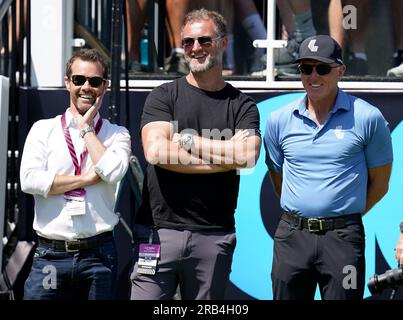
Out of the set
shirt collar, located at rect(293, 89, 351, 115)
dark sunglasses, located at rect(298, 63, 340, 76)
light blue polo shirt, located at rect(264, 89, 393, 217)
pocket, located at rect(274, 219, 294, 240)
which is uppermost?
dark sunglasses, located at rect(298, 63, 340, 76)

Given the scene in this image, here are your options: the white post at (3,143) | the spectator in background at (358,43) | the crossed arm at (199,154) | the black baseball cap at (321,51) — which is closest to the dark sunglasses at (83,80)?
the crossed arm at (199,154)

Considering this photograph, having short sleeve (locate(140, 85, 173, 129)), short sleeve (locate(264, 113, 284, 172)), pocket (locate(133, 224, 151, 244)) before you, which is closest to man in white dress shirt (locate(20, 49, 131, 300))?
pocket (locate(133, 224, 151, 244))

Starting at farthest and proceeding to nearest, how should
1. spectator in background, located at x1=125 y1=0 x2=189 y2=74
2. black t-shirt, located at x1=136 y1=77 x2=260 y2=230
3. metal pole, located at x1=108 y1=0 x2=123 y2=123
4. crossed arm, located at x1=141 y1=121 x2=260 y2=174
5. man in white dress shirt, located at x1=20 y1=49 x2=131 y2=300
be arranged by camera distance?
spectator in background, located at x1=125 y1=0 x2=189 y2=74
metal pole, located at x1=108 y1=0 x2=123 y2=123
man in white dress shirt, located at x1=20 y1=49 x2=131 y2=300
black t-shirt, located at x1=136 y1=77 x2=260 y2=230
crossed arm, located at x1=141 y1=121 x2=260 y2=174

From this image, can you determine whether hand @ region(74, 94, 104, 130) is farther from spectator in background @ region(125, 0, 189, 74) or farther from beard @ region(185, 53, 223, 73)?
spectator in background @ region(125, 0, 189, 74)

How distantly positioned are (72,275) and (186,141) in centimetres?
99

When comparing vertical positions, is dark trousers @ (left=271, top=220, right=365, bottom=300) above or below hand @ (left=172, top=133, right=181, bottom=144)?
below

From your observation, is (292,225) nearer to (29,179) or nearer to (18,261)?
(29,179)

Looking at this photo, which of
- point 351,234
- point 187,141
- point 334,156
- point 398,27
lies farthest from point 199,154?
point 398,27

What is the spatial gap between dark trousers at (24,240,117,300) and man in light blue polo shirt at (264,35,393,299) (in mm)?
969

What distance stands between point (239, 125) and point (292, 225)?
63cm

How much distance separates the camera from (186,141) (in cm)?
554

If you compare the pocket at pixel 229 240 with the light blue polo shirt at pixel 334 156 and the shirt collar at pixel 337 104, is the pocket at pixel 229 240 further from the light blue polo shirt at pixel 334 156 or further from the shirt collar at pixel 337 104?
the shirt collar at pixel 337 104

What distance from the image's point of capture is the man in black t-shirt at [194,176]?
218 inches

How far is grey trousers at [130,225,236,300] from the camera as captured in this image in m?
5.56
